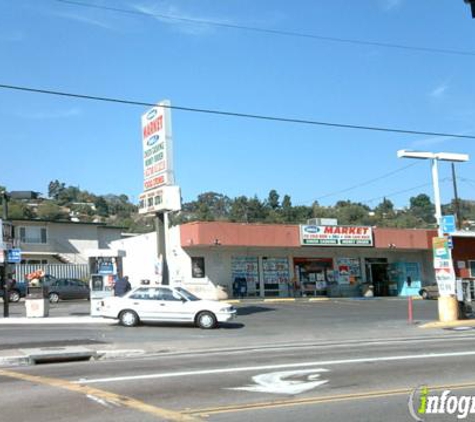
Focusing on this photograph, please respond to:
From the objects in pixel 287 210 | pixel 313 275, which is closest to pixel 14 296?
pixel 313 275

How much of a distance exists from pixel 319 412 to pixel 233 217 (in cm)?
8962

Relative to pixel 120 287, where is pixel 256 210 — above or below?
above

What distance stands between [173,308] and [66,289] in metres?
18.3

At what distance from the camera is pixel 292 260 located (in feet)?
137

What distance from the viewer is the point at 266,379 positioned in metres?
10.9

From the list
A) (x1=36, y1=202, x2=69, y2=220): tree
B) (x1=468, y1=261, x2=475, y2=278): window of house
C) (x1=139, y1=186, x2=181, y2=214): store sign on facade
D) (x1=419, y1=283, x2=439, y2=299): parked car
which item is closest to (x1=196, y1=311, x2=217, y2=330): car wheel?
(x1=139, y1=186, x2=181, y2=214): store sign on facade

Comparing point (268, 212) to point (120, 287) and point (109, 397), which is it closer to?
point (120, 287)

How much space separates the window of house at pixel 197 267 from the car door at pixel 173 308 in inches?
605

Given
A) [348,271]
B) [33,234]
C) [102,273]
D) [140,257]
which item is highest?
[33,234]

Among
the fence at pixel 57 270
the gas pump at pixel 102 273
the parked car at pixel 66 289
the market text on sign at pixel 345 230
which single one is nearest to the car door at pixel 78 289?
the parked car at pixel 66 289

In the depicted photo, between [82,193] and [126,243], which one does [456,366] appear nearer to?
[126,243]

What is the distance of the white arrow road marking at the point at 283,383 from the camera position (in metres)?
9.79

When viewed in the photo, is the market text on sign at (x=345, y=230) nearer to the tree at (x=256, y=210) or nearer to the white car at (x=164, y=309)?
the white car at (x=164, y=309)

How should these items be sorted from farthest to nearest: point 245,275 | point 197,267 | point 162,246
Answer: point 245,275
point 197,267
point 162,246
